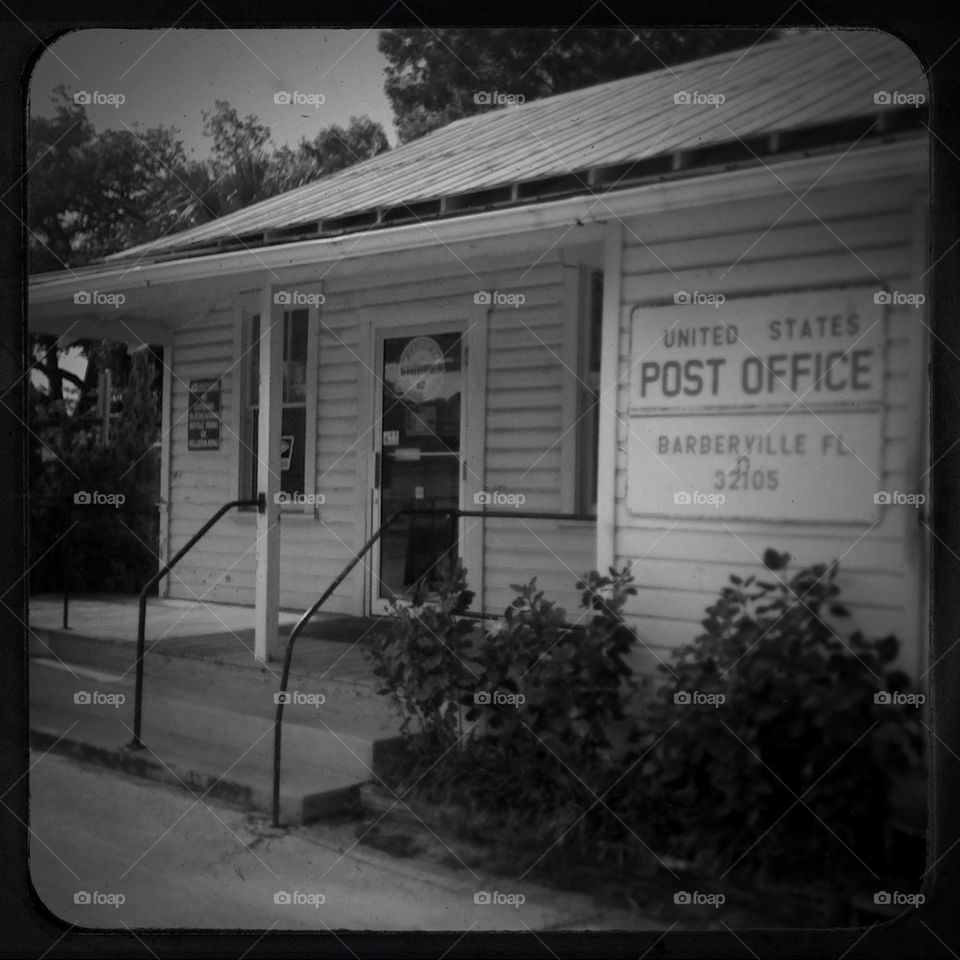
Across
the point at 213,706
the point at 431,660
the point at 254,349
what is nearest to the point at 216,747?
the point at 213,706

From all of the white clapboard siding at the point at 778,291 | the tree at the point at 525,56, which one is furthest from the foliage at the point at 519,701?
the tree at the point at 525,56

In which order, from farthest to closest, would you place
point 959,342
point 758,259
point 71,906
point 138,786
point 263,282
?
1. point 263,282
2. point 138,786
3. point 758,259
4. point 71,906
5. point 959,342

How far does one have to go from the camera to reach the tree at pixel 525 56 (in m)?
2.37

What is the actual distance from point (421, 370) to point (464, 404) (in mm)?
283

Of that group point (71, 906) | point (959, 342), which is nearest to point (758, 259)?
point (959, 342)

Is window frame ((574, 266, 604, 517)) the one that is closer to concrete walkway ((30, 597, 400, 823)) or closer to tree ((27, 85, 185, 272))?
concrete walkway ((30, 597, 400, 823))

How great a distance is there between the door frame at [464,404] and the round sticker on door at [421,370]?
0.06 m

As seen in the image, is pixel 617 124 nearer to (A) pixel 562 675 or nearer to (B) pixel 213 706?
(A) pixel 562 675

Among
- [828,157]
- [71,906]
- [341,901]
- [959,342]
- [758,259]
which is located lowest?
[341,901]

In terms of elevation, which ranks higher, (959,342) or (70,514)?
(959,342)

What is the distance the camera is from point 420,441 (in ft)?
17.5

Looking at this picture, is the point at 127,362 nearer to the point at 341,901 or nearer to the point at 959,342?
the point at 341,901

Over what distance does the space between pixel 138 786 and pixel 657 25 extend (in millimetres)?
3128

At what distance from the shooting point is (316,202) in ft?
13.4
